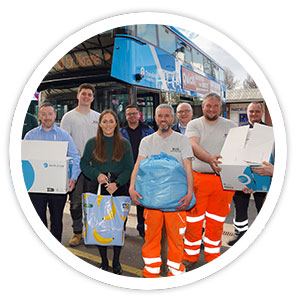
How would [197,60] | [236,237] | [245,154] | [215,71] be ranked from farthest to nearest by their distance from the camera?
[236,237], [197,60], [215,71], [245,154]

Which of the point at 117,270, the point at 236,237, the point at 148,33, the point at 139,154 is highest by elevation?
the point at 148,33

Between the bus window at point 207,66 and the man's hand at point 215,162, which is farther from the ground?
the bus window at point 207,66

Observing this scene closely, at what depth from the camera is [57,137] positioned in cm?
203

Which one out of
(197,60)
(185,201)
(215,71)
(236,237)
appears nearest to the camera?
(185,201)

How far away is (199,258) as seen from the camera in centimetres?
240

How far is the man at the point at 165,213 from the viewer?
1.92m

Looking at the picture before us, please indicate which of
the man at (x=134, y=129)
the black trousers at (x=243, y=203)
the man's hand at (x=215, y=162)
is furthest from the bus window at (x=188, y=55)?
the black trousers at (x=243, y=203)

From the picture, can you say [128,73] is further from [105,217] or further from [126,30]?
[105,217]

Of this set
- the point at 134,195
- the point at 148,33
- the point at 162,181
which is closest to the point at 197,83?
the point at 148,33

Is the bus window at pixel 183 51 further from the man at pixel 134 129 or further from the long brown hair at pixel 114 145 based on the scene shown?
the long brown hair at pixel 114 145

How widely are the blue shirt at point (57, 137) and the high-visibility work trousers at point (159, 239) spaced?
65cm

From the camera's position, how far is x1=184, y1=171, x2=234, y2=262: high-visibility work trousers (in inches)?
84.4

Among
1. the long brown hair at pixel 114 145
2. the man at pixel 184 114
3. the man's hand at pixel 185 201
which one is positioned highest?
the man at pixel 184 114
